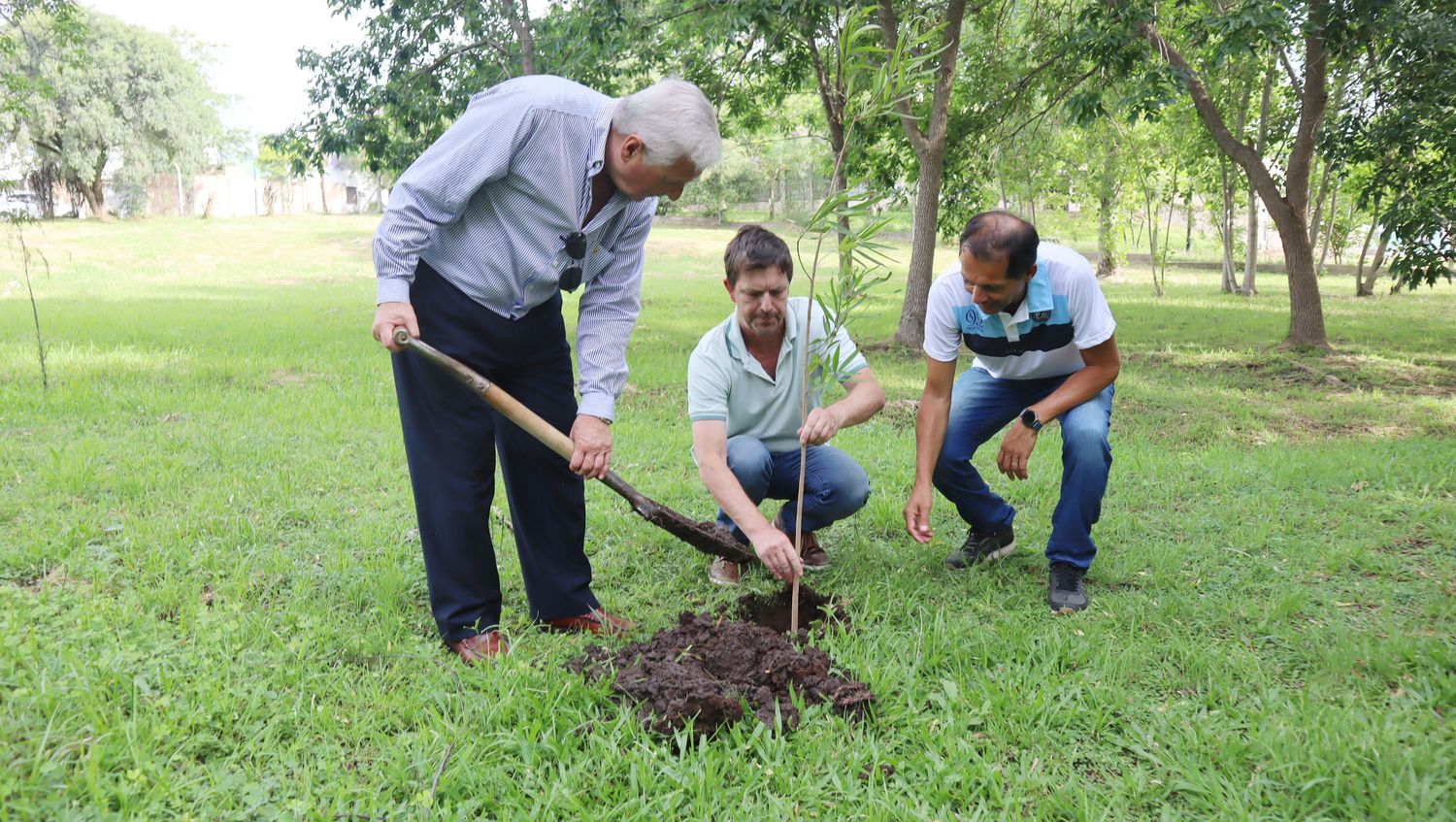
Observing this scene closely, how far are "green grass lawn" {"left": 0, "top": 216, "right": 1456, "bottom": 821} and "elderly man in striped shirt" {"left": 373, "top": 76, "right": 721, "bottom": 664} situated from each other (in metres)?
0.30

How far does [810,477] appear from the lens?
3928mm

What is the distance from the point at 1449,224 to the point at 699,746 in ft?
30.0

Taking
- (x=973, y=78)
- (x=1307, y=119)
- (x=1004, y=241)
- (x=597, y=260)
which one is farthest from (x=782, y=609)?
(x=1307, y=119)

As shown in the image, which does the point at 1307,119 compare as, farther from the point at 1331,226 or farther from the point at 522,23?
the point at 1331,226

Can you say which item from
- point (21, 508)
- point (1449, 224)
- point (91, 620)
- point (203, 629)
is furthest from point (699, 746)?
point (1449, 224)

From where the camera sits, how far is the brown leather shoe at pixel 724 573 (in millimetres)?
3908

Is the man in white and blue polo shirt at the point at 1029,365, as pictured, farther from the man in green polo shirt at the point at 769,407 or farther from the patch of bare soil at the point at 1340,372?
the patch of bare soil at the point at 1340,372

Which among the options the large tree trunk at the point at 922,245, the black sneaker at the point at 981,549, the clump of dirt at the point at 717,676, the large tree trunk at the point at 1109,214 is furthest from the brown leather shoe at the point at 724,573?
the large tree trunk at the point at 1109,214

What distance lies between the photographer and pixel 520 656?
3.11 meters

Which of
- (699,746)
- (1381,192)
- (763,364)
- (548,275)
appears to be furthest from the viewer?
(1381,192)

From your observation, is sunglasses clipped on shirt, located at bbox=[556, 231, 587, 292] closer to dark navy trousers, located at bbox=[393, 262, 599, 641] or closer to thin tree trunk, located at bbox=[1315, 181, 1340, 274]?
dark navy trousers, located at bbox=[393, 262, 599, 641]

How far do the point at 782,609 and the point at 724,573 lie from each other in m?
0.50

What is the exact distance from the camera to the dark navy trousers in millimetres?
3066

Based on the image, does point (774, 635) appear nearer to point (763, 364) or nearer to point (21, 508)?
point (763, 364)
